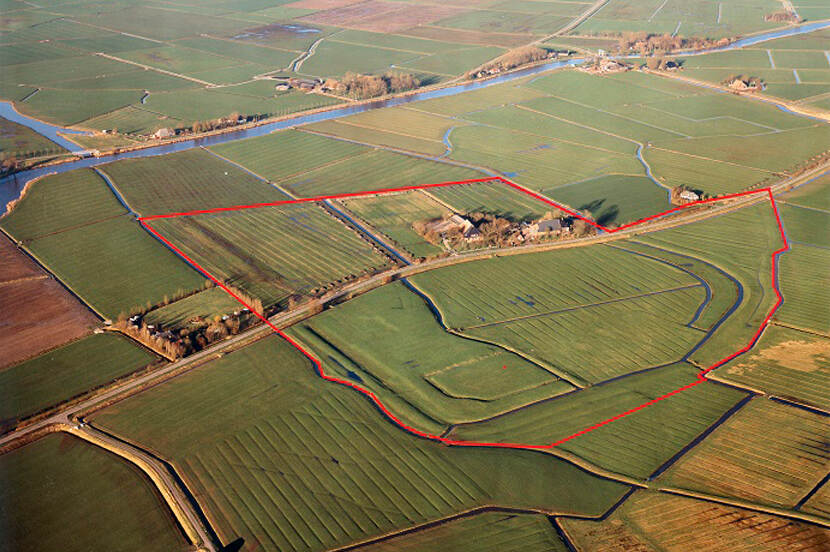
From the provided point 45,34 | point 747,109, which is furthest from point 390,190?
point 45,34

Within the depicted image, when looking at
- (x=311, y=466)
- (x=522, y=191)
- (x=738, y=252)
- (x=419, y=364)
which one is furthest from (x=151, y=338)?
(x=738, y=252)

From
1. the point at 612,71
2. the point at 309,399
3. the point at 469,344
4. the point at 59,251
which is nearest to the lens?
the point at 309,399

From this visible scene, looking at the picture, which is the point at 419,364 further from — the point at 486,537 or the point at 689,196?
the point at 689,196

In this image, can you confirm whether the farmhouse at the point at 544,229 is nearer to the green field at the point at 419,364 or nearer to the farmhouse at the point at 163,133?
the green field at the point at 419,364

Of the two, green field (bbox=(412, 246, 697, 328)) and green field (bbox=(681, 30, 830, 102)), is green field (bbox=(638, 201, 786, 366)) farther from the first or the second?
green field (bbox=(681, 30, 830, 102))

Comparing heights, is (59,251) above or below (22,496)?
above

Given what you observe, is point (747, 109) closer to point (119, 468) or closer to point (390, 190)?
point (390, 190)
